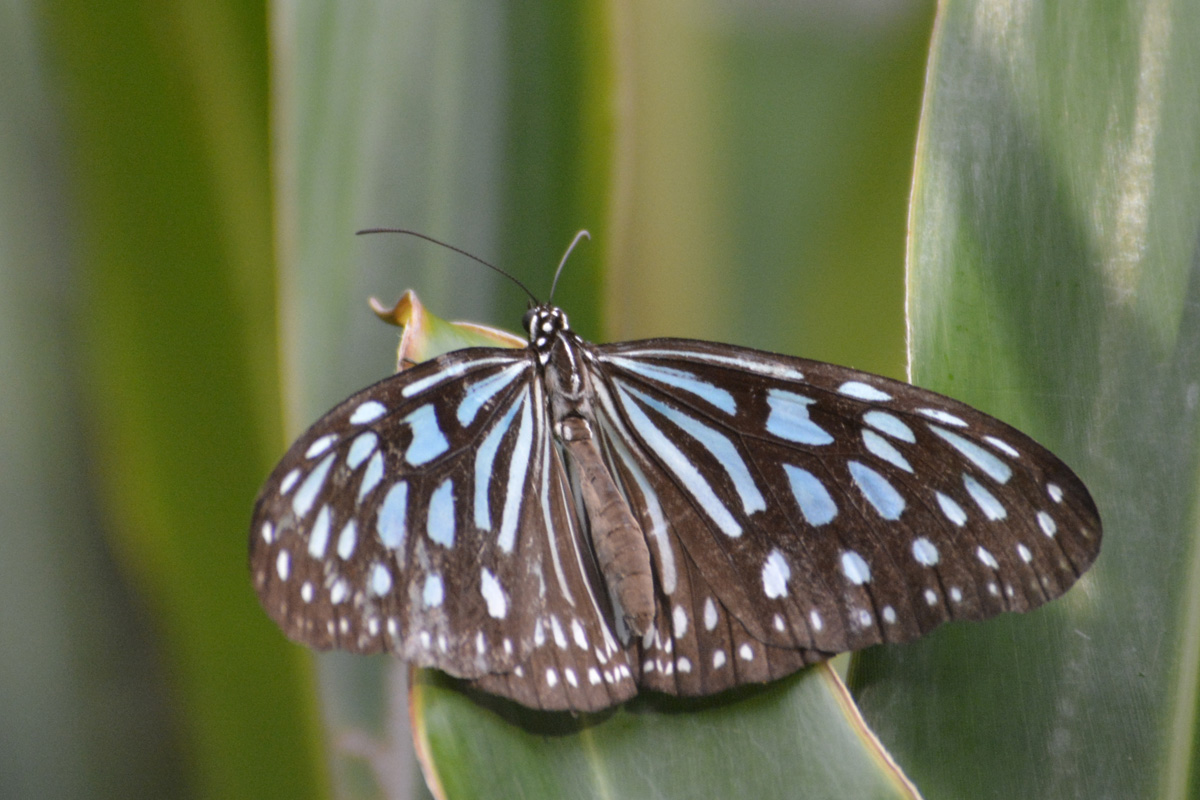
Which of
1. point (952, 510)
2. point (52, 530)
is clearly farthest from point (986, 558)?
point (52, 530)

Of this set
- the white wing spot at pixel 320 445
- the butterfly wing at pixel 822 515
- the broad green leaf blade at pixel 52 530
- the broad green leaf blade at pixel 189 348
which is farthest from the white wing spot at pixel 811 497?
the broad green leaf blade at pixel 52 530

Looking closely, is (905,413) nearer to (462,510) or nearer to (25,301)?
(462,510)

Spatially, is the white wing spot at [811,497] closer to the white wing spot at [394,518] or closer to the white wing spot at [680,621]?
the white wing spot at [680,621]

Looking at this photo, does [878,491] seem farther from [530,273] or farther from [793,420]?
[530,273]

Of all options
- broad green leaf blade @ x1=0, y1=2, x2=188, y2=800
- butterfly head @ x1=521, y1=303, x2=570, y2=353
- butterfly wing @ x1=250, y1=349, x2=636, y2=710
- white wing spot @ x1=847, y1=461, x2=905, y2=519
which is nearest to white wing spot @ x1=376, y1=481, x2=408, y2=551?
butterfly wing @ x1=250, y1=349, x2=636, y2=710

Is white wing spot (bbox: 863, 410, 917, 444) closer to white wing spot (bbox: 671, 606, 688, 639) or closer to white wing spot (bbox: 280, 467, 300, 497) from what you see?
white wing spot (bbox: 671, 606, 688, 639)

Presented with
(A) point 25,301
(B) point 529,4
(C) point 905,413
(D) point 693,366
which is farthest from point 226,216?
(C) point 905,413
